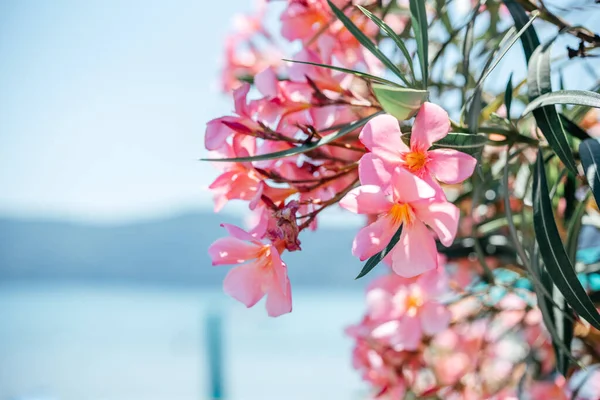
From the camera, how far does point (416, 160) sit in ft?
1.43

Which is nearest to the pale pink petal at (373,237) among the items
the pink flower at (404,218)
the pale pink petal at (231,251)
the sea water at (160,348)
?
the pink flower at (404,218)

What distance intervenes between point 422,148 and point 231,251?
0.58 ft

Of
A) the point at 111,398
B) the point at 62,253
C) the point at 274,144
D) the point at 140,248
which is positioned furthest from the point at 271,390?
the point at 62,253

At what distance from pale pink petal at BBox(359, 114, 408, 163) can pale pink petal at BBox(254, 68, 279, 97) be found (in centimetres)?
19

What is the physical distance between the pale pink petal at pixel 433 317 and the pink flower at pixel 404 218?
443 millimetres

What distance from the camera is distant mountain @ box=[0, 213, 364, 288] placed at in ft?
66.6

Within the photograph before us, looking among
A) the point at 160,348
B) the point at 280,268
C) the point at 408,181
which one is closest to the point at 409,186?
the point at 408,181

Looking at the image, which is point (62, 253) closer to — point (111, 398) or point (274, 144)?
point (111, 398)

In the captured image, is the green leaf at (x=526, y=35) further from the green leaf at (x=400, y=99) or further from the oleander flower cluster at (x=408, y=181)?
the green leaf at (x=400, y=99)

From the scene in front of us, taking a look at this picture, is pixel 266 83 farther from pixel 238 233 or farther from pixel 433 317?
pixel 433 317

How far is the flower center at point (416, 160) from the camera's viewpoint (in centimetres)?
43

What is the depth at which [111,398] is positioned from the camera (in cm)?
623

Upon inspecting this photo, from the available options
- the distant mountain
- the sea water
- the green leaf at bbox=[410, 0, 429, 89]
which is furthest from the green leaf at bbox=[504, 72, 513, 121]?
the distant mountain

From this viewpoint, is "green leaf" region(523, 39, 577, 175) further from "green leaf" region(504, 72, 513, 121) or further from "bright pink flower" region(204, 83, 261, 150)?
"bright pink flower" region(204, 83, 261, 150)
